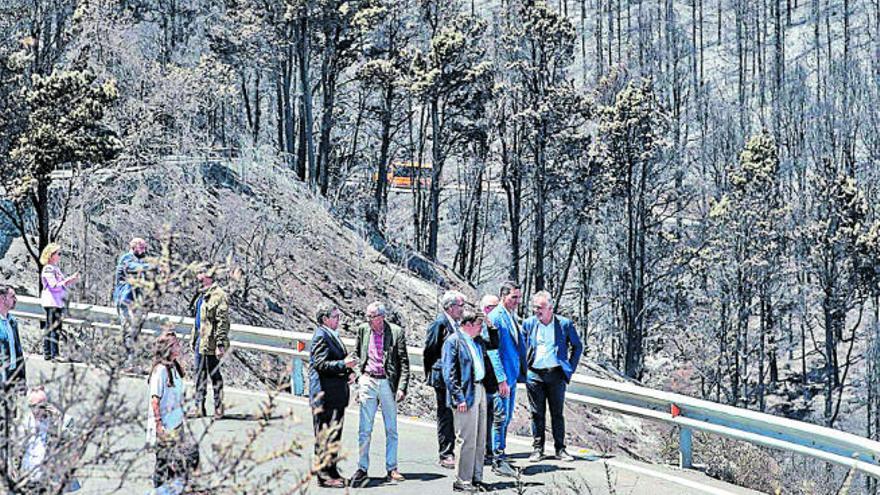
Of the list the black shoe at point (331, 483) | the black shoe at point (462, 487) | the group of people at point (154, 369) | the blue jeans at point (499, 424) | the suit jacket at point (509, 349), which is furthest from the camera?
the blue jeans at point (499, 424)

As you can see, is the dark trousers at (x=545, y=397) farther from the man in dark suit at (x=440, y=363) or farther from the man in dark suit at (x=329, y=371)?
the man in dark suit at (x=329, y=371)

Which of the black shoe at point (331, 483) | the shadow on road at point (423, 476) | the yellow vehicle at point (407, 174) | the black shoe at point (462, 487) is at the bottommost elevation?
the shadow on road at point (423, 476)

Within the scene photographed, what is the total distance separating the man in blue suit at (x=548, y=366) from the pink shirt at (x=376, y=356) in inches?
67.6

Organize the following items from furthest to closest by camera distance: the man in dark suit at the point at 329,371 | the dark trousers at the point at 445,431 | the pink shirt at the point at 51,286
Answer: the pink shirt at the point at 51,286 → the dark trousers at the point at 445,431 → the man in dark suit at the point at 329,371

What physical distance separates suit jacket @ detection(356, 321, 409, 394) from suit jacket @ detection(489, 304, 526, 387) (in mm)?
973

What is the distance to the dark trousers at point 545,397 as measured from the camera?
12.4m

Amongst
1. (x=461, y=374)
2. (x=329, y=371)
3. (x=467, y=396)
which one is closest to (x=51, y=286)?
(x=329, y=371)

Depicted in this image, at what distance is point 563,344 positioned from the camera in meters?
12.5

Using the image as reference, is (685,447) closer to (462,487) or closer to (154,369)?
(462,487)

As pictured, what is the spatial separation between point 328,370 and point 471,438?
1.44 m

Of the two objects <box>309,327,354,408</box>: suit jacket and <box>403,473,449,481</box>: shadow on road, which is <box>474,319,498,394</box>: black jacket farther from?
<box>309,327,354,408</box>: suit jacket

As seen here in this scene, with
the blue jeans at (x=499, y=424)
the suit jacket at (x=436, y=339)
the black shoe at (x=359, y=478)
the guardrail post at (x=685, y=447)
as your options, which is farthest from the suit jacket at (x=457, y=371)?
the guardrail post at (x=685, y=447)

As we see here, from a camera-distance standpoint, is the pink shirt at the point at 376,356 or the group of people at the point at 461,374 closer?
the group of people at the point at 461,374

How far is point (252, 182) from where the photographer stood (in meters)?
40.2
